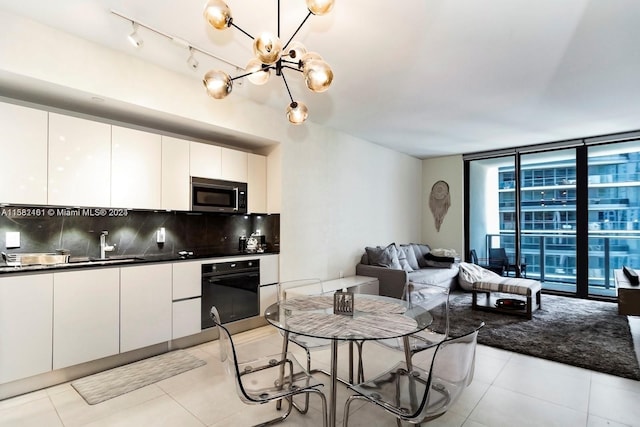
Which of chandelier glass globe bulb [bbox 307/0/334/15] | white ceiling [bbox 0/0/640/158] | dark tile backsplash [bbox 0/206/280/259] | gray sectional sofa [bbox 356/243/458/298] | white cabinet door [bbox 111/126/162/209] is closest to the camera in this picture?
chandelier glass globe bulb [bbox 307/0/334/15]

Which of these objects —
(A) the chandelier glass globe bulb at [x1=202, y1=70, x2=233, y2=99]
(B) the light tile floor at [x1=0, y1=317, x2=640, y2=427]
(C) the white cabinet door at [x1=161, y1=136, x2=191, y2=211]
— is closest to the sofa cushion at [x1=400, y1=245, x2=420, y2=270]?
(B) the light tile floor at [x1=0, y1=317, x2=640, y2=427]

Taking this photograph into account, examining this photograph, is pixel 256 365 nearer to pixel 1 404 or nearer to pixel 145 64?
pixel 1 404

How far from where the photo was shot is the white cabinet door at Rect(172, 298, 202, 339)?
10.6 feet

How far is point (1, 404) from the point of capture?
91.0 inches

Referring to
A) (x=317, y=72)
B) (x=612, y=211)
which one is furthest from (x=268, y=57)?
(x=612, y=211)

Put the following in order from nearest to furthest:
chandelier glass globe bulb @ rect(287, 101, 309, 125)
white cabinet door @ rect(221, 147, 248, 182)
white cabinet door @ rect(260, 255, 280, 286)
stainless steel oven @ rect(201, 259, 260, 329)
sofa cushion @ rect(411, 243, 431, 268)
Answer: chandelier glass globe bulb @ rect(287, 101, 309, 125) < stainless steel oven @ rect(201, 259, 260, 329) < white cabinet door @ rect(221, 147, 248, 182) < white cabinet door @ rect(260, 255, 280, 286) < sofa cushion @ rect(411, 243, 431, 268)

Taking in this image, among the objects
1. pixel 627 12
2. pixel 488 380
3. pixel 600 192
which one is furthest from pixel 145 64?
pixel 600 192

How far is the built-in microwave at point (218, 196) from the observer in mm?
3596

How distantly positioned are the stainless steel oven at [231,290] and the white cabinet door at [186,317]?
0.07 metres

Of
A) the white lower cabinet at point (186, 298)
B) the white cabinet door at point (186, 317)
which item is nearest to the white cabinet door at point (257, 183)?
the white lower cabinet at point (186, 298)

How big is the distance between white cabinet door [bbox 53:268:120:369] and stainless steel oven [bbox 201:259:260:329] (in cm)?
85

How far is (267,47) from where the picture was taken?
1698mm

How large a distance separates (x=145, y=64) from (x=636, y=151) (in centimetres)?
720

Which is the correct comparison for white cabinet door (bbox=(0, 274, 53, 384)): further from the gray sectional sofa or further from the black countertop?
the gray sectional sofa
